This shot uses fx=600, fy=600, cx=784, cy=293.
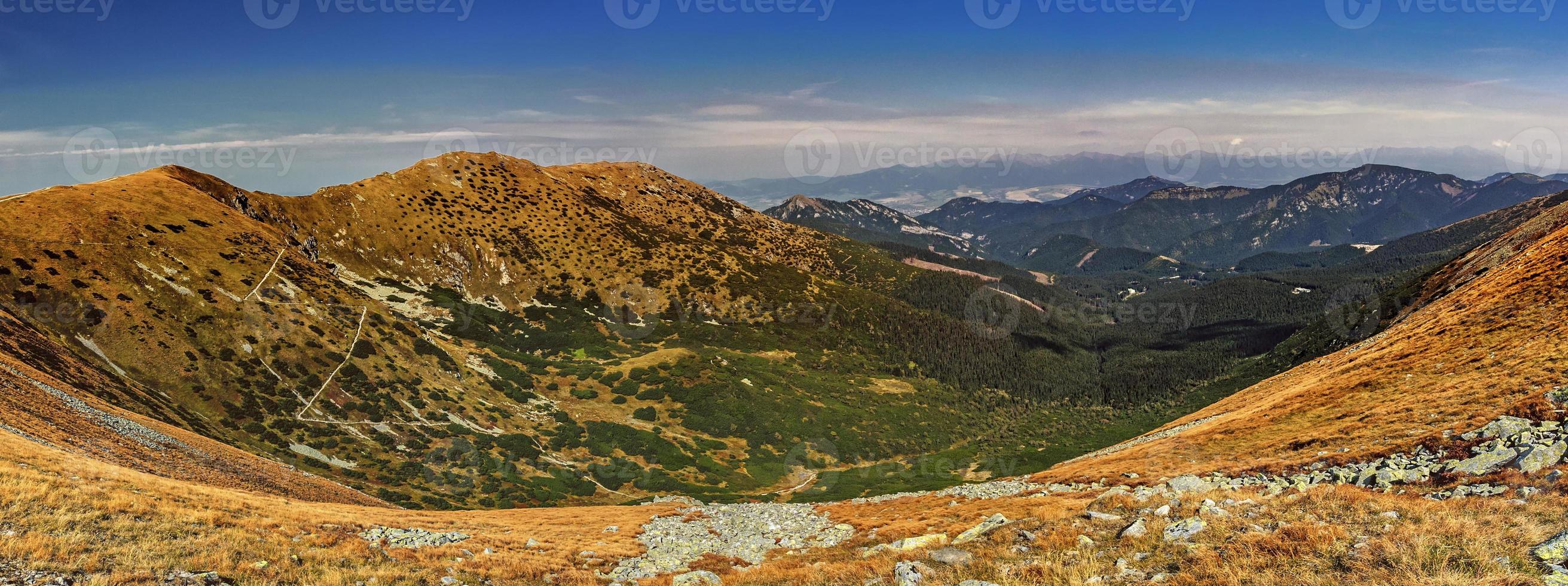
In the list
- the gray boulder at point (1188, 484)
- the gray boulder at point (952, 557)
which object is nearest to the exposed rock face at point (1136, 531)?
the gray boulder at point (952, 557)

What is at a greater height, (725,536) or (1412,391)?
(1412,391)

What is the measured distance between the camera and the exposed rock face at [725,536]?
96.8 feet

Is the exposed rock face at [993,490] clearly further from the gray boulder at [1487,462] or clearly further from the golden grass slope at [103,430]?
the golden grass slope at [103,430]

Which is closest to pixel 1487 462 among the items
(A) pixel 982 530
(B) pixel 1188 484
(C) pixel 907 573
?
(B) pixel 1188 484

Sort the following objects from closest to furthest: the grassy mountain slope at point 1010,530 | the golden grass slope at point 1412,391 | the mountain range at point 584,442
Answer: the grassy mountain slope at point 1010,530 → the mountain range at point 584,442 → the golden grass slope at point 1412,391

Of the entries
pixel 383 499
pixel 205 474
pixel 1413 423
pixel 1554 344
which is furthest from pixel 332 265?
pixel 1554 344

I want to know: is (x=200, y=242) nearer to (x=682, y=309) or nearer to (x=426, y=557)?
(x=426, y=557)

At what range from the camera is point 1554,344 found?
42969 millimetres

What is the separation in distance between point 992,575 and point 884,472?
110 meters

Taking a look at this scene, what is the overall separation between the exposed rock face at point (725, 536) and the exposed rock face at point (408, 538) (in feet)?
25.8

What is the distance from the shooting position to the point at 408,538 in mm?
26625

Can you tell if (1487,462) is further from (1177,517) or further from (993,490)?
(993,490)

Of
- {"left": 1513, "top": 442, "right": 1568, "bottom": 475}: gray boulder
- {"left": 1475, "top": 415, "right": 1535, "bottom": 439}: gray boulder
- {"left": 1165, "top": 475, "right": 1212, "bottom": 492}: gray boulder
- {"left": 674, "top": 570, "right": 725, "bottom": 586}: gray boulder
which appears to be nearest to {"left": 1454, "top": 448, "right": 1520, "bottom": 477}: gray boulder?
{"left": 1513, "top": 442, "right": 1568, "bottom": 475}: gray boulder

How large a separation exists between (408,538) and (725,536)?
1803 centimetres
